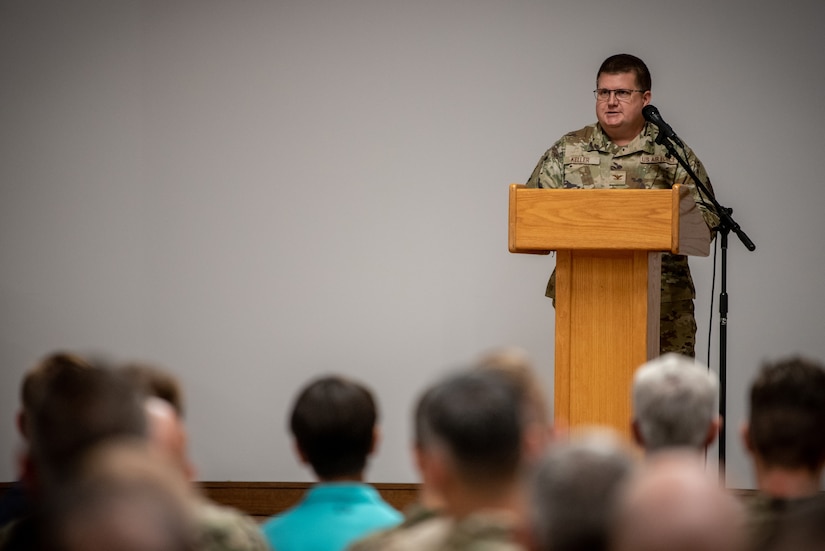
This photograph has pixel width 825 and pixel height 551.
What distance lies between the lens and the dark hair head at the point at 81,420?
6.02 ft

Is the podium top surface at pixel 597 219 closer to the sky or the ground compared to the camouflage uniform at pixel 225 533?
closer to the sky

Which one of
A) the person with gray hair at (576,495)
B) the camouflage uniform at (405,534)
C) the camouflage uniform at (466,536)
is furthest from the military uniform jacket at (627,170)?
the person with gray hair at (576,495)

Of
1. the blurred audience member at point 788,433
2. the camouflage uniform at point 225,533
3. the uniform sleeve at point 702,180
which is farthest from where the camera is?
the uniform sleeve at point 702,180

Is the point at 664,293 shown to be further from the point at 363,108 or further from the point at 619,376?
the point at 363,108

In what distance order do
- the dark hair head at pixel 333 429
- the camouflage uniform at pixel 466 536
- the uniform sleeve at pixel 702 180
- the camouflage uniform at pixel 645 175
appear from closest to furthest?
the camouflage uniform at pixel 466 536
the dark hair head at pixel 333 429
the uniform sleeve at pixel 702 180
the camouflage uniform at pixel 645 175

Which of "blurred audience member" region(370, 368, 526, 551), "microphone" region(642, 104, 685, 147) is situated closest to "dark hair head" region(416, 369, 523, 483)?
"blurred audience member" region(370, 368, 526, 551)

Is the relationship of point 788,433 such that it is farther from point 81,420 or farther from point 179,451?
point 81,420

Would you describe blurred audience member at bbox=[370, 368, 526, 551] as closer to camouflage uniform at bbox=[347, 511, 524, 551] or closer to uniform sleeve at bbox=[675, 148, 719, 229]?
camouflage uniform at bbox=[347, 511, 524, 551]

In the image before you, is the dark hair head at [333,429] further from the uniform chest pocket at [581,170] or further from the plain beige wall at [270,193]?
the plain beige wall at [270,193]

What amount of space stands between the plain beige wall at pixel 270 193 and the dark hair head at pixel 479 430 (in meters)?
3.92

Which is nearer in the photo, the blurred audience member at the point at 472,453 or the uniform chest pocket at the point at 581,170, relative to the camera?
the blurred audience member at the point at 472,453

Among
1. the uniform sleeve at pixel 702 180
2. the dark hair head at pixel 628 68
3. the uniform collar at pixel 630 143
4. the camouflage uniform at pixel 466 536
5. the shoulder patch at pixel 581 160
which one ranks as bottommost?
the camouflage uniform at pixel 466 536

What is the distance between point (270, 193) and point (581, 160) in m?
1.84

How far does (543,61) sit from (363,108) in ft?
2.92
